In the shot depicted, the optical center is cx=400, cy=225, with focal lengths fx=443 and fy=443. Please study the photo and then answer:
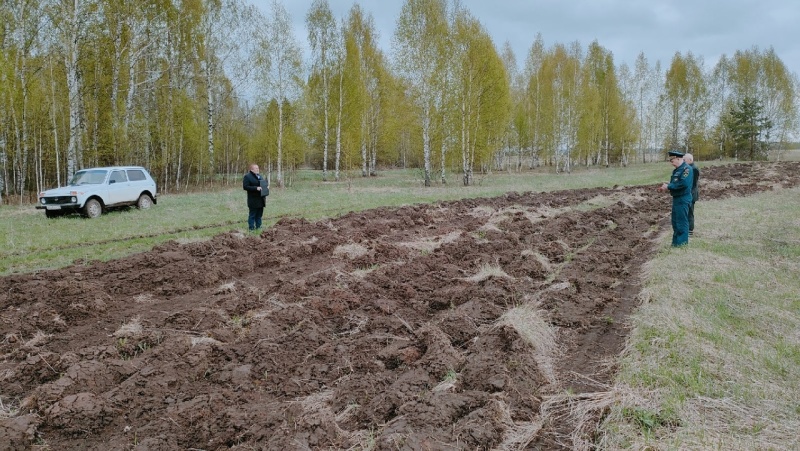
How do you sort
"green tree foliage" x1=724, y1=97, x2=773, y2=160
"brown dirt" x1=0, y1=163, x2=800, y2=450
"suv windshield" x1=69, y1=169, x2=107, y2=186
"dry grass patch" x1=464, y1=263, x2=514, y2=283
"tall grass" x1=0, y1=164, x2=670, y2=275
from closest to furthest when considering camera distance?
"brown dirt" x1=0, y1=163, x2=800, y2=450 < "dry grass patch" x1=464, y1=263, x2=514, y2=283 < "tall grass" x1=0, y1=164, x2=670, y2=275 < "suv windshield" x1=69, y1=169, x2=107, y2=186 < "green tree foliage" x1=724, y1=97, x2=773, y2=160

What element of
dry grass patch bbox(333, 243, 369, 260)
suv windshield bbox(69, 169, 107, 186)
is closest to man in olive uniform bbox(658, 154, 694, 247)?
dry grass patch bbox(333, 243, 369, 260)

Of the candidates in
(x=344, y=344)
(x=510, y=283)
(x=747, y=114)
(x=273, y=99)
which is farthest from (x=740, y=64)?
(x=344, y=344)

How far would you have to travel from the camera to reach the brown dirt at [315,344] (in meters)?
3.05

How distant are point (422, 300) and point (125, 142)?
21.0 meters

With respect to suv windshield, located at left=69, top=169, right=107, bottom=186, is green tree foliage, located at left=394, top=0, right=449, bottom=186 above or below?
above

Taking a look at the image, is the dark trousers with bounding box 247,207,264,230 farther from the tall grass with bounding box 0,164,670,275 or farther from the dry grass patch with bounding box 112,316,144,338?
the dry grass patch with bounding box 112,316,144,338

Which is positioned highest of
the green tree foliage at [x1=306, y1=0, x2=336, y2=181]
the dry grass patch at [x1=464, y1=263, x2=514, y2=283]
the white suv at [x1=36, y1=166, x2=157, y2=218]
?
the green tree foliage at [x1=306, y1=0, x2=336, y2=181]

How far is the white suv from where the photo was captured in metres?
13.2

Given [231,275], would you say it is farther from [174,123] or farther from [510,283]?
[174,123]

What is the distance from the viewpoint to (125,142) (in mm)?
21125

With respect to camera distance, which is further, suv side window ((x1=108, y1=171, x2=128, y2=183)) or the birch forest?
the birch forest

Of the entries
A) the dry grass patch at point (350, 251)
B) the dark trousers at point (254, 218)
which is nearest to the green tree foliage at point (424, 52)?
the dark trousers at point (254, 218)

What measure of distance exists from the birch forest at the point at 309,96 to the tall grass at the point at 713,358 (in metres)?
19.6

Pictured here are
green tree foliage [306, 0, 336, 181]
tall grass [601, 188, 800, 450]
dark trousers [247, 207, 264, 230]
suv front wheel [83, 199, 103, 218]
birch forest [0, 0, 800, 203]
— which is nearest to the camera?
tall grass [601, 188, 800, 450]
